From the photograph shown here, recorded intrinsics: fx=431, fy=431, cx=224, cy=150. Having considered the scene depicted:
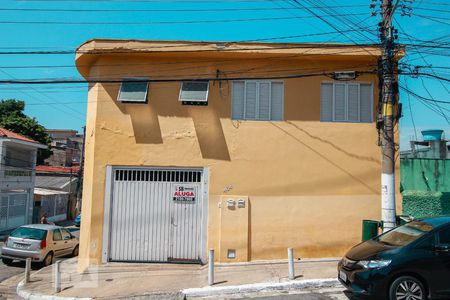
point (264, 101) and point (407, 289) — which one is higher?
point (264, 101)

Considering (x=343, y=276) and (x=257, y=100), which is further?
(x=257, y=100)

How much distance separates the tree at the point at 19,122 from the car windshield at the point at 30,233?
23.8m

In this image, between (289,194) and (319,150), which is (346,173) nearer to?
(319,150)

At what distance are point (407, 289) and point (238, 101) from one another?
6.69 meters

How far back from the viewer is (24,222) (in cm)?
2877

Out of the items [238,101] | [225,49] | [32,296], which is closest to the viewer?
[32,296]

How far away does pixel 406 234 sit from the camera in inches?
298

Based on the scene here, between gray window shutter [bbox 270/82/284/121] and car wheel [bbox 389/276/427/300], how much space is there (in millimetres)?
5934

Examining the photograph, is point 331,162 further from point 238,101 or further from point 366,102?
point 238,101

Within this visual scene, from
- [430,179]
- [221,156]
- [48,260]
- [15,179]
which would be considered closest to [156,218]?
[221,156]

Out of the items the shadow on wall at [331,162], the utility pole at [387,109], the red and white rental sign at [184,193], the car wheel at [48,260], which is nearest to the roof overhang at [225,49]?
the utility pole at [387,109]

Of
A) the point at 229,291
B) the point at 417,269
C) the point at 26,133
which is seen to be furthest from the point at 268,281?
the point at 26,133

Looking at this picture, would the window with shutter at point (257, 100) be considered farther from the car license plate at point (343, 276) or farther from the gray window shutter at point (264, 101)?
the car license plate at point (343, 276)

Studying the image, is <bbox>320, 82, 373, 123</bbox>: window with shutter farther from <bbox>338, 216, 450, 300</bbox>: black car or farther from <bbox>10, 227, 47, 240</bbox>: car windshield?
<bbox>10, 227, 47, 240</bbox>: car windshield
